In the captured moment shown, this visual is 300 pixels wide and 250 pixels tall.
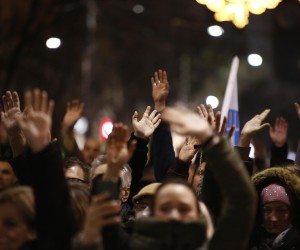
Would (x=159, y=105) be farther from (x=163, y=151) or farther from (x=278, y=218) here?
(x=278, y=218)

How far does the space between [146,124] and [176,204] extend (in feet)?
8.19

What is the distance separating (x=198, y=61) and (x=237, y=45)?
394cm

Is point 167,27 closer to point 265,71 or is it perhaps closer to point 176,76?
point 176,76

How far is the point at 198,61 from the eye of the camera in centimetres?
4725

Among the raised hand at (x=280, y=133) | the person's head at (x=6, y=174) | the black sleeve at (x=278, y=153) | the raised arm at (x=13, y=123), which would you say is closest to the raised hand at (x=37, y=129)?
the raised arm at (x=13, y=123)

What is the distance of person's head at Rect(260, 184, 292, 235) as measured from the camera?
7.84 m

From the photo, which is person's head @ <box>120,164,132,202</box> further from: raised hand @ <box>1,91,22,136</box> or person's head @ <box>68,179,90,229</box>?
person's head @ <box>68,179,90,229</box>

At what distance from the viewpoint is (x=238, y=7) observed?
30.9 ft

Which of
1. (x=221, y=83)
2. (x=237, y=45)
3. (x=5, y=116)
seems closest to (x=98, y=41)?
(x=237, y=45)

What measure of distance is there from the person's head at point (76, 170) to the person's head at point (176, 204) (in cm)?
229

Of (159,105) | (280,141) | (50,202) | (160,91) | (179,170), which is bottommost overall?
(50,202)

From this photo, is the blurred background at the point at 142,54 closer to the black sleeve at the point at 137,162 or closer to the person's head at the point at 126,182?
the black sleeve at the point at 137,162

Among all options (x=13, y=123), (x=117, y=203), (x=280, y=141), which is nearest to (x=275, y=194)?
(x=13, y=123)

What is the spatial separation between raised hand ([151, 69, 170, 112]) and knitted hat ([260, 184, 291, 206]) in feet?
4.76
